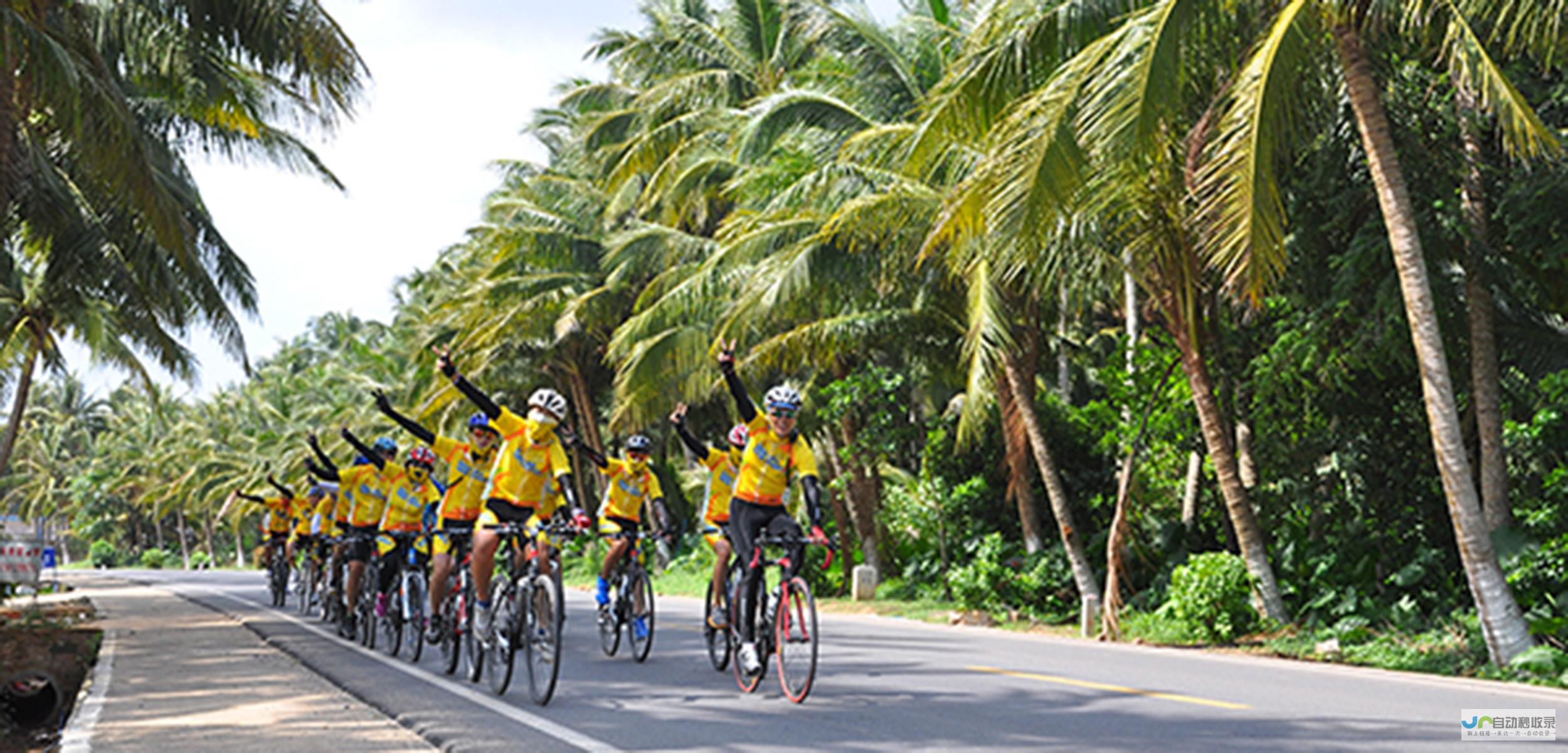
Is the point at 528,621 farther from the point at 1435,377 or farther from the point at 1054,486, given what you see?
the point at 1054,486

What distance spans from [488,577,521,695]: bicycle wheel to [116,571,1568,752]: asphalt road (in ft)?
0.44

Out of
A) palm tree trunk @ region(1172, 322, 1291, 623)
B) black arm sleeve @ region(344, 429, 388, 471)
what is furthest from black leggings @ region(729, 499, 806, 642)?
palm tree trunk @ region(1172, 322, 1291, 623)

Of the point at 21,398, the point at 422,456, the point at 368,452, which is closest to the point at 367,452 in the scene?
the point at 368,452

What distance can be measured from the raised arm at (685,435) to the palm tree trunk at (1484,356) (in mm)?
6877

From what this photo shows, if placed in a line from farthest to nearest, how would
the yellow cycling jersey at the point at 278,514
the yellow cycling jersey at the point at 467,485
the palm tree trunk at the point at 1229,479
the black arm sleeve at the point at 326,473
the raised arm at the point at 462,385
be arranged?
the yellow cycling jersey at the point at 278,514
the black arm sleeve at the point at 326,473
the palm tree trunk at the point at 1229,479
the yellow cycling jersey at the point at 467,485
the raised arm at the point at 462,385

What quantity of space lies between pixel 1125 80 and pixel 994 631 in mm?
7129

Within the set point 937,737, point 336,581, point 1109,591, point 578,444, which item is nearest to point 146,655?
point 336,581

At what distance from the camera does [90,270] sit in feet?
58.6

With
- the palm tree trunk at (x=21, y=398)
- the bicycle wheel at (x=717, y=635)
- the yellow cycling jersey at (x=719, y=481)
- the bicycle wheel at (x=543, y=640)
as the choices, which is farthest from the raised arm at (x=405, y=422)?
the palm tree trunk at (x=21, y=398)

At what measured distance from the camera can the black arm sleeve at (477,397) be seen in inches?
349

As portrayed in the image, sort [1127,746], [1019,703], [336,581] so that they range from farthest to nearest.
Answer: [336,581] < [1019,703] < [1127,746]

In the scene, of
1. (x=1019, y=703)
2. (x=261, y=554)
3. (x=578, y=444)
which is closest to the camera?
(x=1019, y=703)

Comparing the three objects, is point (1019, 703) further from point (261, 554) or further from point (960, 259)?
point (261, 554)

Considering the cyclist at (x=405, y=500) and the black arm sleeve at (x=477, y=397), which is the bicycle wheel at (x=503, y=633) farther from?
the cyclist at (x=405, y=500)
